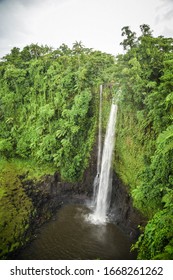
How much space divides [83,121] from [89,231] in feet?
21.6

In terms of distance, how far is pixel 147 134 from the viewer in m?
9.51

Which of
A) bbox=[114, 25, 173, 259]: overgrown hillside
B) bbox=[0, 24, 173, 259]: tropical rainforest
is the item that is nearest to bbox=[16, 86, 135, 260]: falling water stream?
bbox=[0, 24, 173, 259]: tropical rainforest

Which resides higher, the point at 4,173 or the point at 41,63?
the point at 41,63

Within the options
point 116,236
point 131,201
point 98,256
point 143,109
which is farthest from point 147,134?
point 98,256

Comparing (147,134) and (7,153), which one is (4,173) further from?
(147,134)

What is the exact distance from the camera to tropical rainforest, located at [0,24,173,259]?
787cm

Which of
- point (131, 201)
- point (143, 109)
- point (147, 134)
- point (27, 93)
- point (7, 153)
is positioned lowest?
point (131, 201)

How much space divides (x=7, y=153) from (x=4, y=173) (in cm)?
184

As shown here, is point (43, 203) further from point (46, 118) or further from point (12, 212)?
point (46, 118)

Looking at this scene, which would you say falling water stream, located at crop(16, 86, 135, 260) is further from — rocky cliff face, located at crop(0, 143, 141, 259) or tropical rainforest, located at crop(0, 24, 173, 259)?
tropical rainforest, located at crop(0, 24, 173, 259)

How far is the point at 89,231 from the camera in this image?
33.5ft

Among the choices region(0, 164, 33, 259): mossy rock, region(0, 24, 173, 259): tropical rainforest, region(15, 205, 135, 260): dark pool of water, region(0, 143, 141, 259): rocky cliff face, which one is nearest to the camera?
region(0, 24, 173, 259): tropical rainforest

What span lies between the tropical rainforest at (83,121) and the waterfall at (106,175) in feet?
1.54

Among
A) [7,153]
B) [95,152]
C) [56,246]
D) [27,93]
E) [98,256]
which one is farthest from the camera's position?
[27,93]
